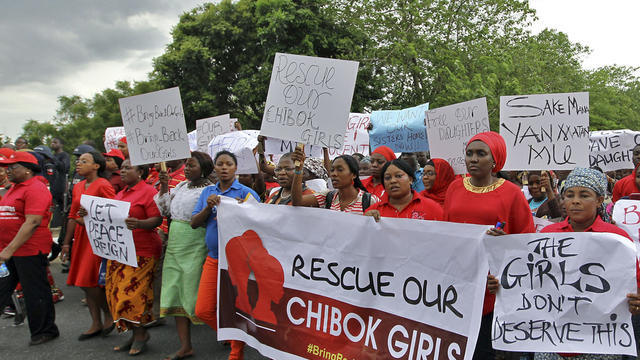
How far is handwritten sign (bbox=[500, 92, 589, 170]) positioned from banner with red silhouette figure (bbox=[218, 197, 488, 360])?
5.81 ft

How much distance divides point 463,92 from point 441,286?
482 inches

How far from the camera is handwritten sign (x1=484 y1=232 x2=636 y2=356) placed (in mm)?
2496

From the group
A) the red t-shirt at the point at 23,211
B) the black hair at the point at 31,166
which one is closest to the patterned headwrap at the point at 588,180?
the red t-shirt at the point at 23,211

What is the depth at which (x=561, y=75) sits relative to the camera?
20031 millimetres

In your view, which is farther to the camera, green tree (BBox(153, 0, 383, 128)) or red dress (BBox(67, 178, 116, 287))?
green tree (BBox(153, 0, 383, 128))

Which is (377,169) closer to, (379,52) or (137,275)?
(137,275)

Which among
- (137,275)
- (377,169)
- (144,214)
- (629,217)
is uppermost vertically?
(377,169)

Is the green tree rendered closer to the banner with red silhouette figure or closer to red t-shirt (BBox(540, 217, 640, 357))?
the banner with red silhouette figure

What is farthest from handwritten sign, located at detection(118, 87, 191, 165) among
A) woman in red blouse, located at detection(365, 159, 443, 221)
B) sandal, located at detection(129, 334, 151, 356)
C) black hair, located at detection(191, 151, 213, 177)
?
woman in red blouse, located at detection(365, 159, 443, 221)

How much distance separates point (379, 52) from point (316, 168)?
1408 cm

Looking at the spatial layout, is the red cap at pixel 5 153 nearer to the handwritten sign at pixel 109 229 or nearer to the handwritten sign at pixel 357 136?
the handwritten sign at pixel 109 229

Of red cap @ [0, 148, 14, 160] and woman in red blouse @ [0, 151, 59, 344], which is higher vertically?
red cap @ [0, 148, 14, 160]

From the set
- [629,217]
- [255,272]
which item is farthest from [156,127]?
[629,217]

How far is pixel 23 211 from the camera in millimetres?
4965
